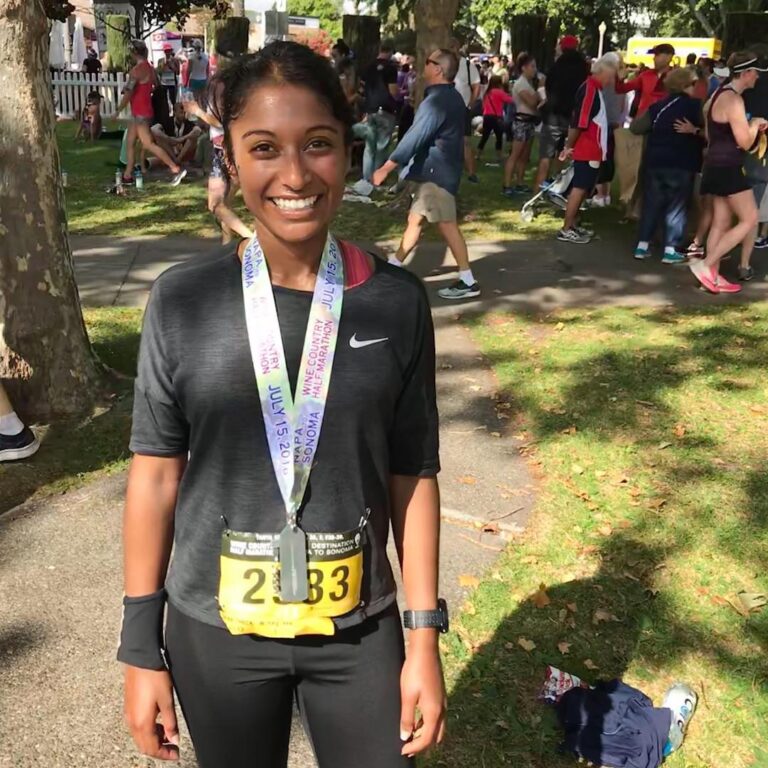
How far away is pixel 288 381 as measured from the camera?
5.31 feet

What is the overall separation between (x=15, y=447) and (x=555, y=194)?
782 cm

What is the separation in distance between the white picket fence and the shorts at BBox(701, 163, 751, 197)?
636 inches

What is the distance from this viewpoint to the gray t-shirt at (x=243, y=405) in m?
1.62

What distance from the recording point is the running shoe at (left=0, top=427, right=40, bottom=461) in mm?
4629

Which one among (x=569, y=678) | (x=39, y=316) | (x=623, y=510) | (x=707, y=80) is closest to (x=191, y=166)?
(x=707, y=80)

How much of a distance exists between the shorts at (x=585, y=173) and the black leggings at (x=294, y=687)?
27.5 ft

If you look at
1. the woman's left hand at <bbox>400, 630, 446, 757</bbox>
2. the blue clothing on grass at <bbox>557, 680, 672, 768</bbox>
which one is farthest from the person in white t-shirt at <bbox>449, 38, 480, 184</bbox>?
the woman's left hand at <bbox>400, 630, 446, 757</bbox>

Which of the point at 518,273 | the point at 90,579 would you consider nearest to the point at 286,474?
the point at 90,579

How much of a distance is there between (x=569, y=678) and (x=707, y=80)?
10900mm

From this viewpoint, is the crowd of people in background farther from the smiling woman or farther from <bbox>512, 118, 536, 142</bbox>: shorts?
the smiling woman

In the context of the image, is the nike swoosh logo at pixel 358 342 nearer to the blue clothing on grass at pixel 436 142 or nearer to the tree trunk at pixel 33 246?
the tree trunk at pixel 33 246

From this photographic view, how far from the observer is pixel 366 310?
166 centimetres

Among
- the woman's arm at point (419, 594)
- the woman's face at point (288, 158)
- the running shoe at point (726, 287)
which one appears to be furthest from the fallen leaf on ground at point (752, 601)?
the running shoe at point (726, 287)

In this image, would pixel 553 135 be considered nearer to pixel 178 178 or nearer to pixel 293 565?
pixel 178 178
